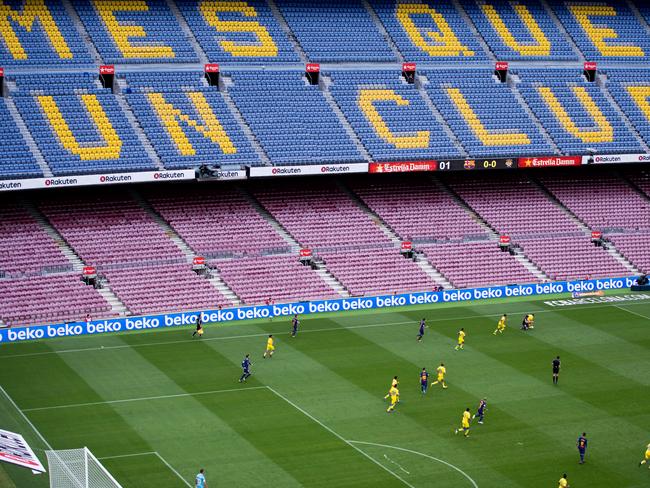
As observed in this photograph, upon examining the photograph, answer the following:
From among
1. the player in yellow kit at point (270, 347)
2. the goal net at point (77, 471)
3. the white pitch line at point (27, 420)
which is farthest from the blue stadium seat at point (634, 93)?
the goal net at point (77, 471)

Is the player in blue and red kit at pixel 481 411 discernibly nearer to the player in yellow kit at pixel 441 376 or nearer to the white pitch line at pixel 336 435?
the player in yellow kit at pixel 441 376

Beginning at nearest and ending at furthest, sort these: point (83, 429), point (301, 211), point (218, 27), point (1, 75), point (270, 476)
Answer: point (270, 476), point (83, 429), point (1, 75), point (301, 211), point (218, 27)

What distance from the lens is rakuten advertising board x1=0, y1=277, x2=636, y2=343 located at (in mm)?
55688

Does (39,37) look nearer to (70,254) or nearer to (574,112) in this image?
(70,254)

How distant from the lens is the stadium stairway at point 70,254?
59.3m

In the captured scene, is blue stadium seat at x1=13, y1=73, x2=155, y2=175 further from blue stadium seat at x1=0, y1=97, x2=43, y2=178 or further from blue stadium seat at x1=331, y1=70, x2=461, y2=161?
blue stadium seat at x1=331, y1=70, x2=461, y2=161

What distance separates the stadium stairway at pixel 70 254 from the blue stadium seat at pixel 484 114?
25.9 m

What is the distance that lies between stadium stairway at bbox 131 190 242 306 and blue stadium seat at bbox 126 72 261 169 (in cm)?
340

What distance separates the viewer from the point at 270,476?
124 ft

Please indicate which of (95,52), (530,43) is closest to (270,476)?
(95,52)

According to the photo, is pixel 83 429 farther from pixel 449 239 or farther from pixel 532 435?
pixel 449 239

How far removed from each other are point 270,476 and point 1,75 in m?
36.9

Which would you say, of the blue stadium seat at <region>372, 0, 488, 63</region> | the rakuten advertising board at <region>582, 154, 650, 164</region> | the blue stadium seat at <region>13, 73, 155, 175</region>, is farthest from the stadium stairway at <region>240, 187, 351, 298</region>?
the rakuten advertising board at <region>582, 154, 650, 164</region>

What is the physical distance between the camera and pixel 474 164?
70188mm
